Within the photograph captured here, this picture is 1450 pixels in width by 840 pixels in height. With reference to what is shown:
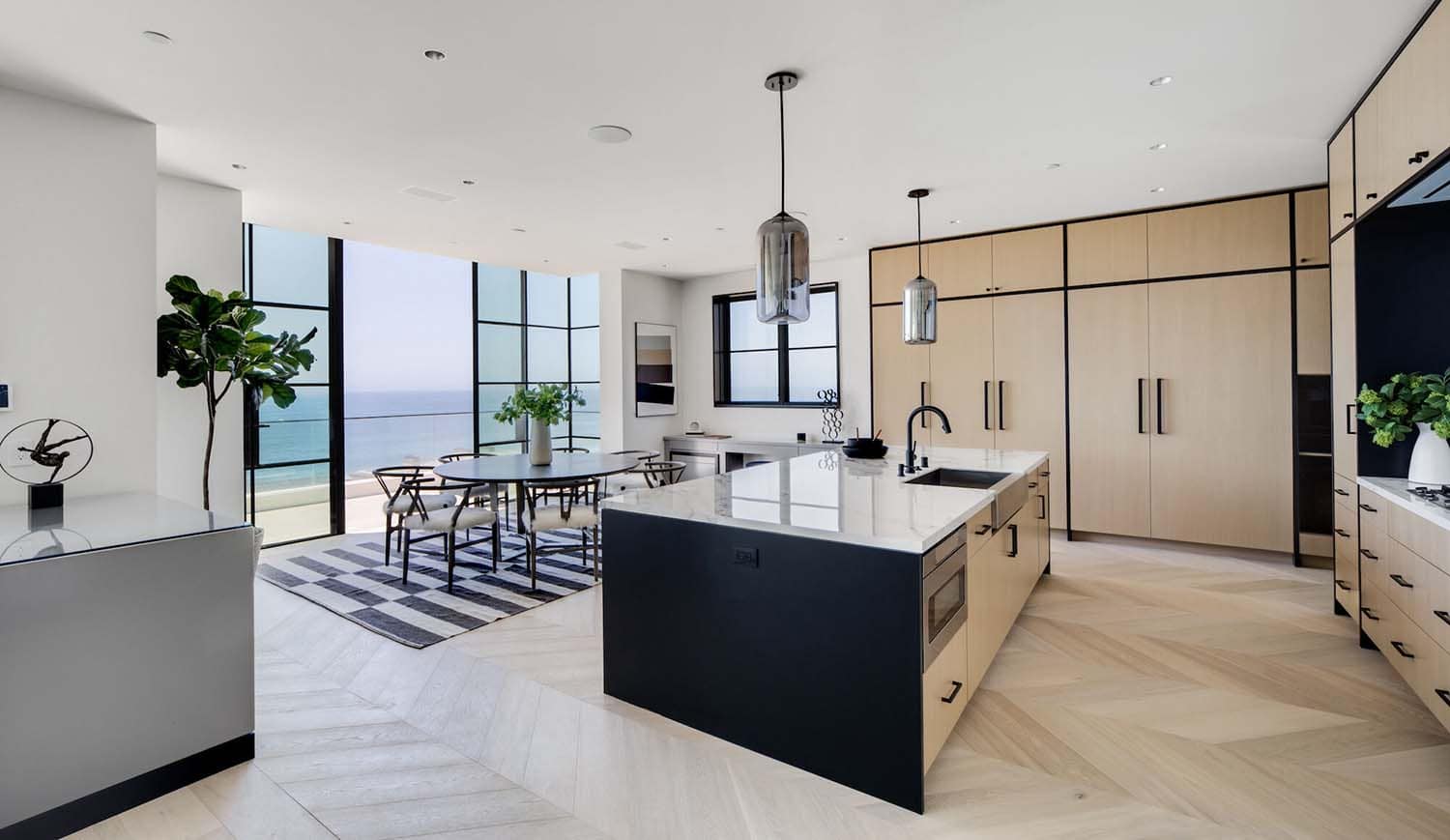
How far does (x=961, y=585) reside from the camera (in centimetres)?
241

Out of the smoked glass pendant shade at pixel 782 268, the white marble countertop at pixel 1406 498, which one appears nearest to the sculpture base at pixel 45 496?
the smoked glass pendant shade at pixel 782 268

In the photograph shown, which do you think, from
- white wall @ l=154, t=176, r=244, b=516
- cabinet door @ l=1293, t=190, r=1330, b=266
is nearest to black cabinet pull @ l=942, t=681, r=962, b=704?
cabinet door @ l=1293, t=190, r=1330, b=266

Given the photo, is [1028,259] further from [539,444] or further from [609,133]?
[539,444]

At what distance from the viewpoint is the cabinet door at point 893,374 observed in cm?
612

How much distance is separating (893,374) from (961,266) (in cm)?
113

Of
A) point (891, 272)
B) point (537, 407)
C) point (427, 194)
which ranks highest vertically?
point (427, 194)

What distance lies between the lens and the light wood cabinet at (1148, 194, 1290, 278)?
462 cm

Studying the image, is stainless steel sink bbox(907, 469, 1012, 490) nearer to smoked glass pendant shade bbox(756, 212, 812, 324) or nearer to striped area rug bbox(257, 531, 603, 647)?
smoked glass pendant shade bbox(756, 212, 812, 324)

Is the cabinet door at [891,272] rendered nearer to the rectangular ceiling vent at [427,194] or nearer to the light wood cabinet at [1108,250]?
the light wood cabinet at [1108,250]

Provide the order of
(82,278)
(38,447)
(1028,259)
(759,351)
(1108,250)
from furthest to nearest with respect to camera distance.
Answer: (759,351) → (1028,259) → (1108,250) → (82,278) → (38,447)

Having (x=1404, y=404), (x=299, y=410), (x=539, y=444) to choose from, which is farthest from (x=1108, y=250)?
(x=299, y=410)

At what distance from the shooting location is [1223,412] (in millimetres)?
4809

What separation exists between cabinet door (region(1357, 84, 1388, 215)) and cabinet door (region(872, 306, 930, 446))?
317 centimetres

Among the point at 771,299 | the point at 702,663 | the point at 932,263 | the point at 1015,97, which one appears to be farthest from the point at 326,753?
the point at 932,263
